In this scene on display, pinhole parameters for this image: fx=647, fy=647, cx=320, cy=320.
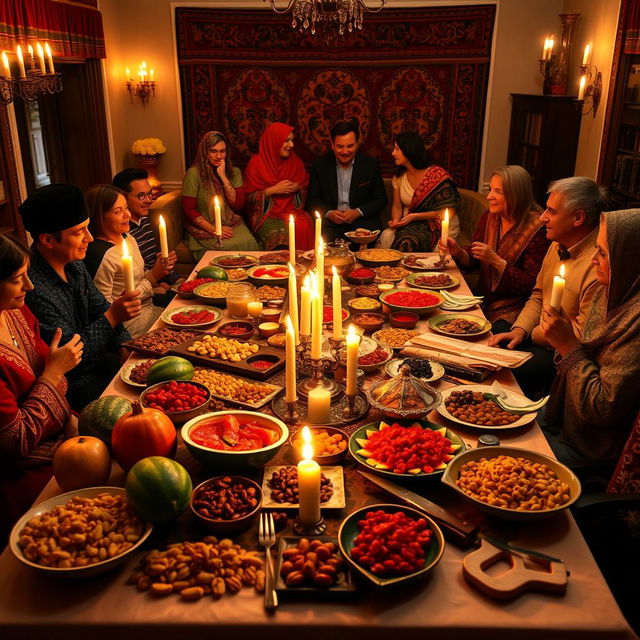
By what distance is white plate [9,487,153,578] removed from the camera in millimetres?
1273

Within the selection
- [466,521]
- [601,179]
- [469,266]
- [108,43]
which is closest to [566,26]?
Answer: [601,179]

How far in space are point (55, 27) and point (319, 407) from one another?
4026mm

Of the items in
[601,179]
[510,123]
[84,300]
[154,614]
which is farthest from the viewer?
[510,123]

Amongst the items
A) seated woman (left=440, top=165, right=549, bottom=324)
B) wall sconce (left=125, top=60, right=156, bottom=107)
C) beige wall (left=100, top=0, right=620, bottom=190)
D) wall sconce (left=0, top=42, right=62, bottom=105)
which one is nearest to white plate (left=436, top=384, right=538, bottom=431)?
seated woman (left=440, top=165, right=549, bottom=324)

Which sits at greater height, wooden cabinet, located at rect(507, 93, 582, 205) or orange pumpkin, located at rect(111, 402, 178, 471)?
wooden cabinet, located at rect(507, 93, 582, 205)

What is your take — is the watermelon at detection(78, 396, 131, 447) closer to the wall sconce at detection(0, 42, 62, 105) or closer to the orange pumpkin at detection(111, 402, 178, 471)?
the orange pumpkin at detection(111, 402, 178, 471)


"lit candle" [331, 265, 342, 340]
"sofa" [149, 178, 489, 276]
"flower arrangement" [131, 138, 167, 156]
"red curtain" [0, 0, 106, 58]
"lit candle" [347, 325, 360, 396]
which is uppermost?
"red curtain" [0, 0, 106, 58]

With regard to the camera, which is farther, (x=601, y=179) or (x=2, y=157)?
(x=601, y=179)

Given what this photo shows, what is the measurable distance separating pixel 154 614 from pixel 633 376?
4.96 ft

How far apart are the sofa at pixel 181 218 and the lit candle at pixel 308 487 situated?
3961mm

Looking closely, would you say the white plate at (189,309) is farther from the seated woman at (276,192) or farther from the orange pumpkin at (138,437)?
the seated woman at (276,192)

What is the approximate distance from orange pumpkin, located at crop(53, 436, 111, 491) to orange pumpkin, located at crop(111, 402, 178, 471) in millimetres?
49

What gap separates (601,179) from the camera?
15.3 feet

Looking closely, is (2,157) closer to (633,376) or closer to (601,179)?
(633,376)
